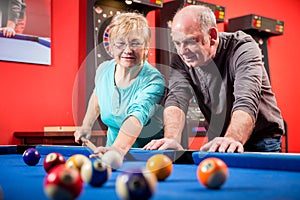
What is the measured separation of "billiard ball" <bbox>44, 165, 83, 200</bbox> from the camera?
0.92 m

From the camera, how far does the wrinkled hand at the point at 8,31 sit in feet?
11.5

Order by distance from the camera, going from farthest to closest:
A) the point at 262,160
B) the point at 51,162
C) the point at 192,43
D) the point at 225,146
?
the point at 192,43
the point at 225,146
the point at 262,160
the point at 51,162

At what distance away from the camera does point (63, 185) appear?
0.93 m

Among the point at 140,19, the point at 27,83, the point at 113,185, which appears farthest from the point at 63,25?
the point at 113,185

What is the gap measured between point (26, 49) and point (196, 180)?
2.66 meters

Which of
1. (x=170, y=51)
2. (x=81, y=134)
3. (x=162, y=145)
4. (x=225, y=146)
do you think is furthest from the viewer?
(x=170, y=51)

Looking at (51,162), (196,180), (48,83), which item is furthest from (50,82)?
(196,180)

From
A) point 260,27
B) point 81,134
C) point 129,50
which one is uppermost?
point 260,27

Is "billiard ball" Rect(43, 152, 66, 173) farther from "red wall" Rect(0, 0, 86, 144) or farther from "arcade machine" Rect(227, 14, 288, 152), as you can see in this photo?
"arcade machine" Rect(227, 14, 288, 152)

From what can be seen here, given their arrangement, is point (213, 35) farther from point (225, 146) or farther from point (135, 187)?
point (135, 187)

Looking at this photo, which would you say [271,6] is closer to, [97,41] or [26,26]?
[97,41]

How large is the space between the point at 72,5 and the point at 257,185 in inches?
123

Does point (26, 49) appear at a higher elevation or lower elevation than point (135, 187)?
higher

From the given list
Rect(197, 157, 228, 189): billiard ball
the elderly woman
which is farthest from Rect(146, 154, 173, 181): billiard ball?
the elderly woman
